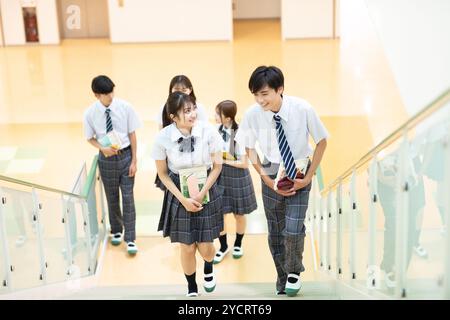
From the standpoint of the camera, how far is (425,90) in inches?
300

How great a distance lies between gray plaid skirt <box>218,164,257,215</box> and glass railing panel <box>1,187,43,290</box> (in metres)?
1.69

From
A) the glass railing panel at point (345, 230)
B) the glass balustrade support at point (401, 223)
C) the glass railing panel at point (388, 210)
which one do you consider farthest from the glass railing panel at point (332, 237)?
the glass balustrade support at point (401, 223)

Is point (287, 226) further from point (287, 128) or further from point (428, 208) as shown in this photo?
point (428, 208)

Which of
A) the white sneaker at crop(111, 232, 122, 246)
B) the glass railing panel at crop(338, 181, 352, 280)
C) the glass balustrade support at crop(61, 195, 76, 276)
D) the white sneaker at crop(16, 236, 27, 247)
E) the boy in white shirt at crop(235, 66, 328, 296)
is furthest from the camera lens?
the white sneaker at crop(111, 232, 122, 246)

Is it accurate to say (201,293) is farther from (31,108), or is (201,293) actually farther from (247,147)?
(31,108)

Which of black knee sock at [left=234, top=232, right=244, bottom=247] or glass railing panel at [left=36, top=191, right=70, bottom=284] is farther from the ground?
glass railing panel at [left=36, top=191, right=70, bottom=284]

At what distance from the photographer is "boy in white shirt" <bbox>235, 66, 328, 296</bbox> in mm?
5406

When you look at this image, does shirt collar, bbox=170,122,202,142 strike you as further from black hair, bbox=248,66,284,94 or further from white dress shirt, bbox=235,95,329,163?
black hair, bbox=248,66,284,94

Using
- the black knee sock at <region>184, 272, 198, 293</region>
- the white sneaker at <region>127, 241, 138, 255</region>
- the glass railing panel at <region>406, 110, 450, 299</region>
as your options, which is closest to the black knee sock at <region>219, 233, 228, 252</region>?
the white sneaker at <region>127, 241, 138, 255</region>

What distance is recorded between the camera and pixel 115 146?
24.6 feet

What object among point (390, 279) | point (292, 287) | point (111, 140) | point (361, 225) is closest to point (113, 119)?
point (111, 140)

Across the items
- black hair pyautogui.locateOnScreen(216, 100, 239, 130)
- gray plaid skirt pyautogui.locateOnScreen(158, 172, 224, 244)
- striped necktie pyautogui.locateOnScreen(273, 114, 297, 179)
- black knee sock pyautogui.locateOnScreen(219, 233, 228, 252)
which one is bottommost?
black knee sock pyautogui.locateOnScreen(219, 233, 228, 252)

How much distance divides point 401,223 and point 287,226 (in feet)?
5.30
